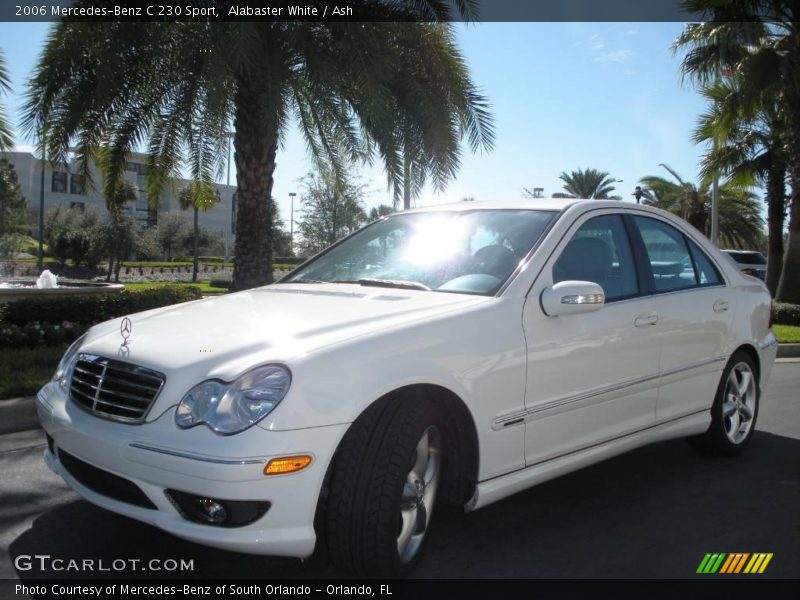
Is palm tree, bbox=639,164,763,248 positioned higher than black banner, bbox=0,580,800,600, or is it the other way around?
palm tree, bbox=639,164,763,248

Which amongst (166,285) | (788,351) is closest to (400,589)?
(788,351)

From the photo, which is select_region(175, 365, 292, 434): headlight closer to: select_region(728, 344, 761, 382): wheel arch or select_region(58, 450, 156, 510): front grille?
select_region(58, 450, 156, 510): front grille

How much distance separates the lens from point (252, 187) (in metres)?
10.9

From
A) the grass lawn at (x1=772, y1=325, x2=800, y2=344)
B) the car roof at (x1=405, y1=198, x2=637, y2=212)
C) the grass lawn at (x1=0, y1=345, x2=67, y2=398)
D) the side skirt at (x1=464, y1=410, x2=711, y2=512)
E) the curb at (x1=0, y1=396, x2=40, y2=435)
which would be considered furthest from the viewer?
the grass lawn at (x1=772, y1=325, x2=800, y2=344)

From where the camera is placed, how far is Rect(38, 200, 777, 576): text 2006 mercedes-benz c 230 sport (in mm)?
2688

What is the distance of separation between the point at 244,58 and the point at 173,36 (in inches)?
74.9

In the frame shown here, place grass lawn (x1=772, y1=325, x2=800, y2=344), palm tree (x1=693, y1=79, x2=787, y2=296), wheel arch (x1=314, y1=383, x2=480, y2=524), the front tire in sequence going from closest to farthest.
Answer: the front tire
wheel arch (x1=314, y1=383, x2=480, y2=524)
grass lawn (x1=772, y1=325, x2=800, y2=344)
palm tree (x1=693, y1=79, x2=787, y2=296)

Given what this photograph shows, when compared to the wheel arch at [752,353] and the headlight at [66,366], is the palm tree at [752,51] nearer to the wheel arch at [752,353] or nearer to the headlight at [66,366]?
the wheel arch at [752,353]

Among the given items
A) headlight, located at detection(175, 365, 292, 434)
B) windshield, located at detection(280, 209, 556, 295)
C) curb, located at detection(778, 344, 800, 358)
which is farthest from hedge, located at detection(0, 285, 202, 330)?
curb, located at detection(778, 344, 800, 358)

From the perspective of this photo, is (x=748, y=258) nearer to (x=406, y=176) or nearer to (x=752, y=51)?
(x=752, y=51)

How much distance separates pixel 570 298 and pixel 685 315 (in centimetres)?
123

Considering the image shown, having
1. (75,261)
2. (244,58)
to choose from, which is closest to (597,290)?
(244,58)

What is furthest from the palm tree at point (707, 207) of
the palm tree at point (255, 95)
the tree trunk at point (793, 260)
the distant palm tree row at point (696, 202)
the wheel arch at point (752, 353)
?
the wheel arch at point (752, 353)

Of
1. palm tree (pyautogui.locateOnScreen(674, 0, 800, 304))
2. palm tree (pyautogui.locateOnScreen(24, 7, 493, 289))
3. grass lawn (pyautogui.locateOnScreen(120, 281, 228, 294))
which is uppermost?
palm tree (pyautogui.locateOnScreen(674, 0, 800, 304))
